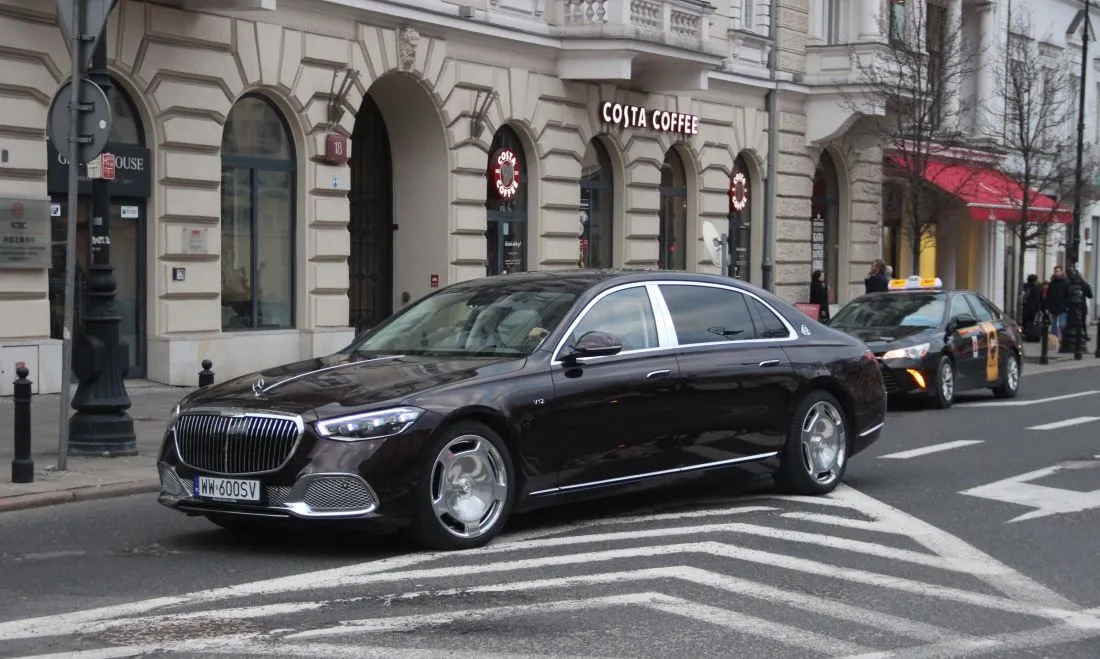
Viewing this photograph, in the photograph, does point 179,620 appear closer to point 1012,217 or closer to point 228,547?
point 228,547

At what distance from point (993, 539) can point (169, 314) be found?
1253 centimetres

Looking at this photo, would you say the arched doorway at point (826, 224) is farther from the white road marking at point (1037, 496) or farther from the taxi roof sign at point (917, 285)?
the white road marking at point (1037, 496)

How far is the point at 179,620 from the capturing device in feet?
22.5

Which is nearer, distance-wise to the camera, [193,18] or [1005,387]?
[193,18]

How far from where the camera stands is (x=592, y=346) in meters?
9.09

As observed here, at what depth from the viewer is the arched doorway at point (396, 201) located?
2434 cm

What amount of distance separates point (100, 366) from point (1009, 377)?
13211 mm

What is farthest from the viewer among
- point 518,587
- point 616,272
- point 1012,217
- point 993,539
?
point 1012,217

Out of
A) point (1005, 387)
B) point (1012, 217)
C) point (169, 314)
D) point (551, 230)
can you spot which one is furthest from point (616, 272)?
point (1012, 217)

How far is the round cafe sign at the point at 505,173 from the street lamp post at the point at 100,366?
1304 cm

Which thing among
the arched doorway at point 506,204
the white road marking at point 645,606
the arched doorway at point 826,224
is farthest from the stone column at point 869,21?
the white road marking at point 645,606

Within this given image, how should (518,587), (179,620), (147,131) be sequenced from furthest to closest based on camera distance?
(147,131) < (518,587) < (179,620)

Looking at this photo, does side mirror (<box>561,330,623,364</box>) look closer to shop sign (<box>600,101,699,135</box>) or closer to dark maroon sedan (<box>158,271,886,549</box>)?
dark maroon sedan (<box>158,271,886,549</box>)

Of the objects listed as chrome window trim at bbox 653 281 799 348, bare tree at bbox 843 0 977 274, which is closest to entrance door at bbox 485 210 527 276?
bare tree at bbox 843 0 977 274
